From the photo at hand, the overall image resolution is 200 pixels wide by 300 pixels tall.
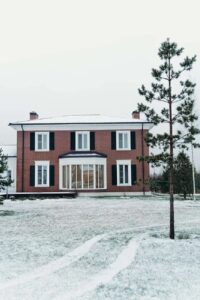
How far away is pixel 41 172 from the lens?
3347 centimetres

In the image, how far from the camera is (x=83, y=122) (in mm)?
33219

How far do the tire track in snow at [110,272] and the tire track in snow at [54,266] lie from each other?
101cm

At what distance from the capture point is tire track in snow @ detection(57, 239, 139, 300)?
21.6 feet

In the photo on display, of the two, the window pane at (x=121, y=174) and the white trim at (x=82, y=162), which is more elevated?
the white trim at (x=82, y=162)

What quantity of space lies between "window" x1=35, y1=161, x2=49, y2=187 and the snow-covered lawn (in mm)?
17747

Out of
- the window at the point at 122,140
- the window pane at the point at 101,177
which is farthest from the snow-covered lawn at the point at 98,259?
the window at the point at 122,140

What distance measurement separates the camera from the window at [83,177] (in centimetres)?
3247

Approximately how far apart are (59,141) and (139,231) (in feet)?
71.3

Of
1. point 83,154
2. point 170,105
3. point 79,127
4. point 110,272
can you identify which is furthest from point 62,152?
point 110,272

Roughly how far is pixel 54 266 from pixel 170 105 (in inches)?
272

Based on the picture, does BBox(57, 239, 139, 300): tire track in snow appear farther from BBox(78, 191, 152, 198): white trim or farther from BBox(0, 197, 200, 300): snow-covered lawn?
BBox(78, 191, 152, 198): white trim

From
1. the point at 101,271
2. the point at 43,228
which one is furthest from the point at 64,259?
the point at 43,228

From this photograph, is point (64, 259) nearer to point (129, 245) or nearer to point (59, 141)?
point (129, 245)

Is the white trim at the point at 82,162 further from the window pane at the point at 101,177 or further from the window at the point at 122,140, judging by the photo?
the window at the point at 122,140
